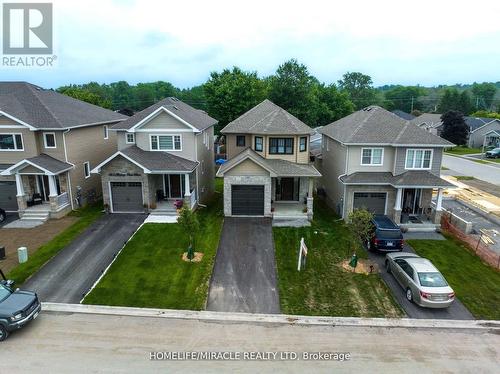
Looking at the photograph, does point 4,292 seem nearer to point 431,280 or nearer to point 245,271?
point 245,271

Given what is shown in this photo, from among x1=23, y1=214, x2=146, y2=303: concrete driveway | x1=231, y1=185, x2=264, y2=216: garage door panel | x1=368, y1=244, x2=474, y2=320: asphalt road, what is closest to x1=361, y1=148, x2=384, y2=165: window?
x1=231, y1=185, x2=264, y2=216: garage door panel

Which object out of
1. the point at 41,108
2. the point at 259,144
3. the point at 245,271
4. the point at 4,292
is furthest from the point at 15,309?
the point at 259,144

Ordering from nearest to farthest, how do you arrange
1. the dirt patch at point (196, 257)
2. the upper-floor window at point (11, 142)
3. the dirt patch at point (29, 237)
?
the dirt patch at point (196, 257)
the dirt patch at point (29, 237)
the upper-floor window at point (11, 142)

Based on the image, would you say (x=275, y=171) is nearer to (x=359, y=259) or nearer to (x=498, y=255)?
(x=359, y=259)

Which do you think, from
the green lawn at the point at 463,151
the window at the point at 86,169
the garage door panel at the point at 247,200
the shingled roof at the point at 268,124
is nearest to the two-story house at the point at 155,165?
the shingled roof at the point at 268,124

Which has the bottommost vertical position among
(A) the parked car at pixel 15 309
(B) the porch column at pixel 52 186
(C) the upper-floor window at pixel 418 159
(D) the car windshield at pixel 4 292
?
(A) the parked car at pixel 15 309

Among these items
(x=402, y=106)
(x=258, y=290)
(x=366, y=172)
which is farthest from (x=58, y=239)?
(x=402, y=106)

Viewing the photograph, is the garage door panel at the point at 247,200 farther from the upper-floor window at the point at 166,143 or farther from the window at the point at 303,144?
the upper-floor window at the point at 166,143
